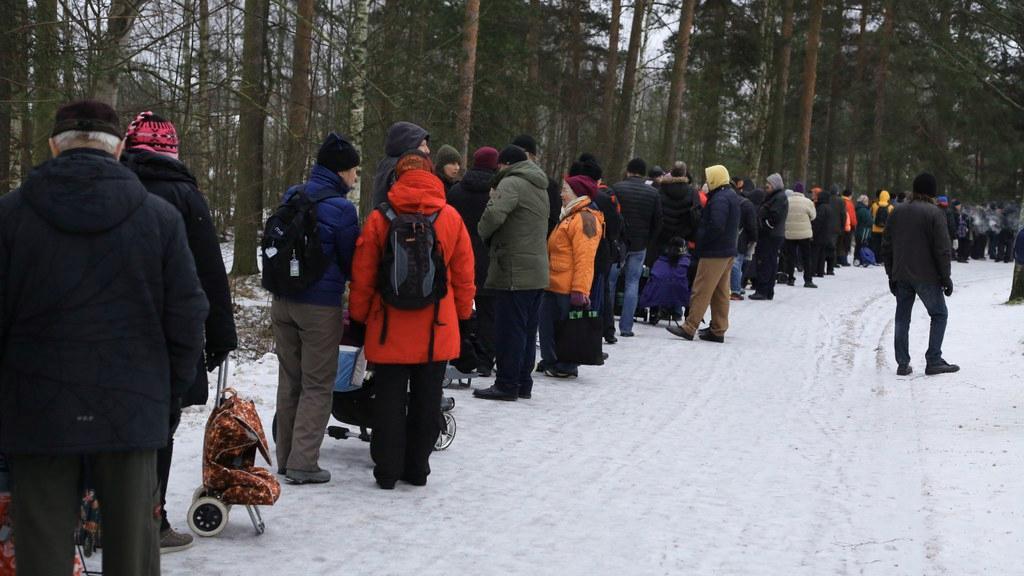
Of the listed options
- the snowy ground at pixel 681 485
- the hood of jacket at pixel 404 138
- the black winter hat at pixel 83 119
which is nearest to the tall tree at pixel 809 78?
the snowy ground at pixel 681 485

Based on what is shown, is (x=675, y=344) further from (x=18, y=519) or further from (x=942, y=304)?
(x=18, y=519)

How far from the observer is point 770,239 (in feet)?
62.5

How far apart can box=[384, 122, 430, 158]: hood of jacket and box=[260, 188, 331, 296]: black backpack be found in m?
1.20

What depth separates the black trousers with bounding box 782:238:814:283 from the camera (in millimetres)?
21625

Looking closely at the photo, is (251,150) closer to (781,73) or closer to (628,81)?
(628,81)

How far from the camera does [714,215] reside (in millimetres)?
13547

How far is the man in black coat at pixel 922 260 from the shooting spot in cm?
1145

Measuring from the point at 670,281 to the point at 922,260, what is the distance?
3.83 m

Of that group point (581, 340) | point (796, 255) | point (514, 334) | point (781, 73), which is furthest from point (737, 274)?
point (781, 73)

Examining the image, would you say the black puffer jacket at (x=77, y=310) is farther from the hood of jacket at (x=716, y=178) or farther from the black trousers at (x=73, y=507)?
the hood of jacket at (x=716, y=178)

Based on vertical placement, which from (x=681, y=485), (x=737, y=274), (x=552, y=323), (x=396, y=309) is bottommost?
(x=681, y=485)

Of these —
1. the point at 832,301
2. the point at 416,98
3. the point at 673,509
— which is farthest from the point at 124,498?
the point at 832,301

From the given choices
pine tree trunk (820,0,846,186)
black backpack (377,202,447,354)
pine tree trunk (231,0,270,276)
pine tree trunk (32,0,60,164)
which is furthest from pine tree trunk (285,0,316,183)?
pine tree trunk (820,0,846,186)

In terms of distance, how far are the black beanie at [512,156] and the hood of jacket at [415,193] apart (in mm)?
2519
